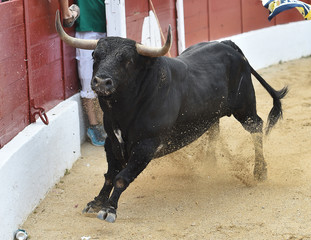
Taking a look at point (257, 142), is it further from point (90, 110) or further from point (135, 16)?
point (135, 16)

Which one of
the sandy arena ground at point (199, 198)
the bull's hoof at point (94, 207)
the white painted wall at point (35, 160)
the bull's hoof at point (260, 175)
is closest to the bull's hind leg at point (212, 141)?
the sandy arena ground at point (199, 198)

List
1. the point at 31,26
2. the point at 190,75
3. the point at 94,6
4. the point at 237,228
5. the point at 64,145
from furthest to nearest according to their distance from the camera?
the point at 94,6 < the point at 64,145 < the point at 31,26 < the point at 190,75 < the point at 237,228

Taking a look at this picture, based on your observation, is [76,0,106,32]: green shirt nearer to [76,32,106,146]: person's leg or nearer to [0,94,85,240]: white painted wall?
[76,32,106,146]: person's leg

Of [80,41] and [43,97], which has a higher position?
[80,41]

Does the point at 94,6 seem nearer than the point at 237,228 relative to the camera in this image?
No

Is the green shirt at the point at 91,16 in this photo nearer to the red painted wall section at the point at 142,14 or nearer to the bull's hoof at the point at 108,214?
the red painted wall section at the point at 142,14

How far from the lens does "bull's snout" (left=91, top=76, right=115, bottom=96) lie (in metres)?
3.61

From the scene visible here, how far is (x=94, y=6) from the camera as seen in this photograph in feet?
18.5

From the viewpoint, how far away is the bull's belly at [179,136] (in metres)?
4.15

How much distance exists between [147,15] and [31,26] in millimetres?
1985

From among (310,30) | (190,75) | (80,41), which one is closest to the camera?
(80,41)

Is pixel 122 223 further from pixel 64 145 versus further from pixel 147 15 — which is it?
pixel 147 15

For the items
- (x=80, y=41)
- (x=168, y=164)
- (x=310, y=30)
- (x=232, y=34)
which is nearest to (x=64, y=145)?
(x=168, y=164)

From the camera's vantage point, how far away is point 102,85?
11.9 feet
